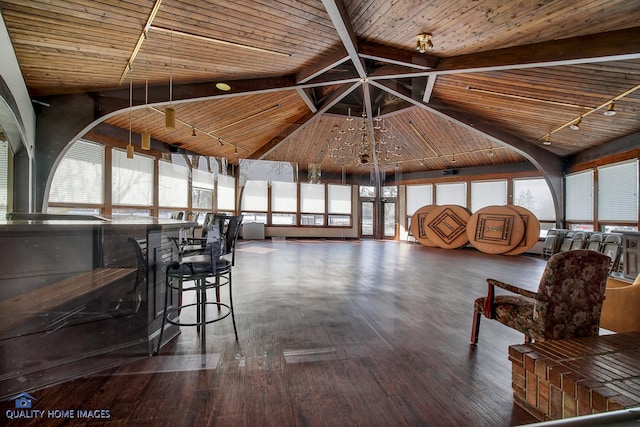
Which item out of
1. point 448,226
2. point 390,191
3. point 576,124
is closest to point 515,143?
point 576,124

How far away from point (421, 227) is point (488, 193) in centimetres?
279

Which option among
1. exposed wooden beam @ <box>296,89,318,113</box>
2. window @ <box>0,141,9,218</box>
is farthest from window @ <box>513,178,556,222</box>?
window @ <box>0,141,9,218</box>

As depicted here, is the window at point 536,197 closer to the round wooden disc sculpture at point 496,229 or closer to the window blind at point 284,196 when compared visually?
the round wooden disc sculpture at point 496,229

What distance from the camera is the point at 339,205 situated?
1299cm

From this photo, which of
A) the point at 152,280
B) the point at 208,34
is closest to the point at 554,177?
the point at 208,34

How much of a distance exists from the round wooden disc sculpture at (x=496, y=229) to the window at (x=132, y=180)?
10.3 metres

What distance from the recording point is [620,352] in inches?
66.7

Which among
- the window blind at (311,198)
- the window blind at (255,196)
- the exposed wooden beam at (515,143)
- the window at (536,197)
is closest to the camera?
the exposed wooden beam at (515,143)

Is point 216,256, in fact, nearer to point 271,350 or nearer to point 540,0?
point 271,350

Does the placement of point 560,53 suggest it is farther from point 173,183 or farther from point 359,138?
point 173,183

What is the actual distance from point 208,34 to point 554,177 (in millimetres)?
10091

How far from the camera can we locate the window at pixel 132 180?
6.92 meters

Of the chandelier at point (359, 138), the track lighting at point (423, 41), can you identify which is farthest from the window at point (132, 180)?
the track lighting at point (423, 41)

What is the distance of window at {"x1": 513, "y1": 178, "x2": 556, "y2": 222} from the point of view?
927 centimetres
